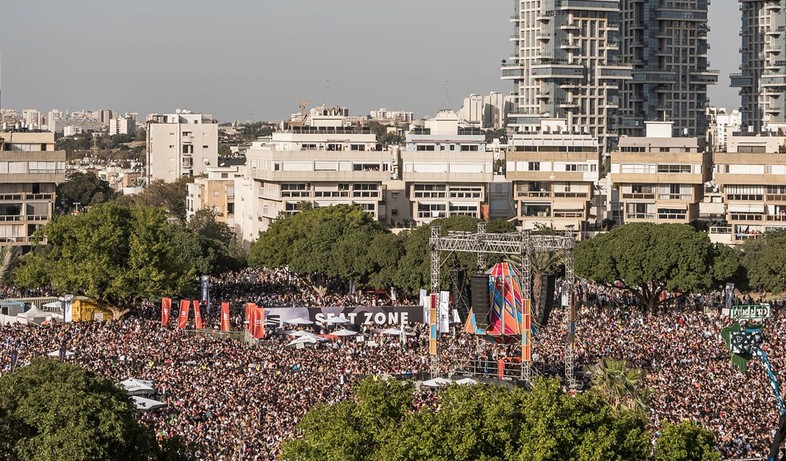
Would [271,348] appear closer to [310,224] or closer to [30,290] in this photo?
[30,290]

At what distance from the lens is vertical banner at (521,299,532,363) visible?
177 ft

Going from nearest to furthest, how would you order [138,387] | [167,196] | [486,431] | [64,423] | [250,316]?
1. [486,431]
2. [64,423]
3. [138,387]
4. [250,316]
5. [167,196]

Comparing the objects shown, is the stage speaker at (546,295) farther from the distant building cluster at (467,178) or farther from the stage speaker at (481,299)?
the distant building cluster at (467,178)

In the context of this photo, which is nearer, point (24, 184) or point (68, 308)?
point (68, 308)

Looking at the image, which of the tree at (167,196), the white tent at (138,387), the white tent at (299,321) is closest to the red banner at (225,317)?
the white tent at (299,321)

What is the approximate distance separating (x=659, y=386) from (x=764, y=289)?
31639mm

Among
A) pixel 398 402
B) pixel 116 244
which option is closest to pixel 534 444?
pixel 398 402

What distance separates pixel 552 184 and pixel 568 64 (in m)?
59.5

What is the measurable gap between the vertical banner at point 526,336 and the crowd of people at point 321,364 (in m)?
3.13

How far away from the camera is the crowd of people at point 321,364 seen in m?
46.0

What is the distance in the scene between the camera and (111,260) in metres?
69.3

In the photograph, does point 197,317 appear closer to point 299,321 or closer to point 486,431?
point 299,321

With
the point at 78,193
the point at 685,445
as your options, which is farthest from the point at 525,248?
the point at 78,193

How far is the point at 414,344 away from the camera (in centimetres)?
6256
